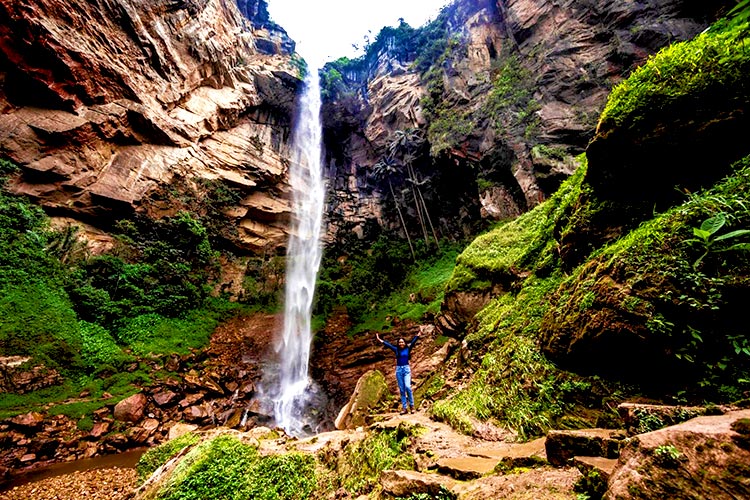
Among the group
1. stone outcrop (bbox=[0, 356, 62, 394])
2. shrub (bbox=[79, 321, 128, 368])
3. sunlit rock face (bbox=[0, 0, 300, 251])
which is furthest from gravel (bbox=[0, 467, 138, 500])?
sunlit rock face (bbox=[0, 0, 300, 251])

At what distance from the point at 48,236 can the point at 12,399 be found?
25.7 ft

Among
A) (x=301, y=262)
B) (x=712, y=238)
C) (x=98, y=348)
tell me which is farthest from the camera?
(x=301, y=262)

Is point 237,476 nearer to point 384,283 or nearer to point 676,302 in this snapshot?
point 676,302

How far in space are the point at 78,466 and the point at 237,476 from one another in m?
6.32

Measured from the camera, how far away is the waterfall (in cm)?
1303

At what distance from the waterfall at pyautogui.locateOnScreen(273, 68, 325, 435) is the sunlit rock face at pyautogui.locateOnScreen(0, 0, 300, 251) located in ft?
5.11

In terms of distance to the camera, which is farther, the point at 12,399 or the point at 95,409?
the point at 95,409

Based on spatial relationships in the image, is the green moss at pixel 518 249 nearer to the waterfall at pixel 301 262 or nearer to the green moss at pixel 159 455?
the green moss at pixel 159 455

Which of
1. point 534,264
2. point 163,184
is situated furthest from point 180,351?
point 534,264

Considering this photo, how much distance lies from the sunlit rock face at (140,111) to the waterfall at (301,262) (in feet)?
5.11

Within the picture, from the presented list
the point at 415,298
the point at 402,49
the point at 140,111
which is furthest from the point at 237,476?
the point at 402,49

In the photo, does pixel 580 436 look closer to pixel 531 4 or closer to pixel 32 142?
pixel 32 142

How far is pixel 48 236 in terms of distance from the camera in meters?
12.9

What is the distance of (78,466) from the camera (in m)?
7.21
